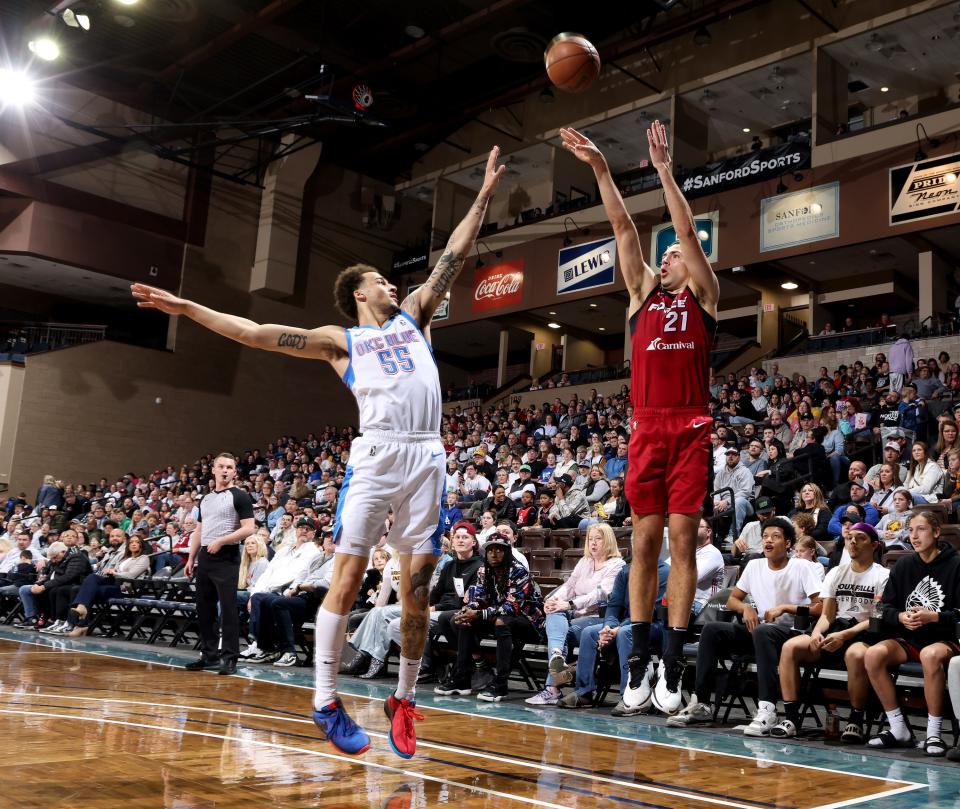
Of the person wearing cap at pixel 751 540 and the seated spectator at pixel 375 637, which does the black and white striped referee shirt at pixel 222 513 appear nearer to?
the seated spectator at pixel 375 637

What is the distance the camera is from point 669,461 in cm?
404

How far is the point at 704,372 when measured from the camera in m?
4.07

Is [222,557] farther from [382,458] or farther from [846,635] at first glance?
[846,635]

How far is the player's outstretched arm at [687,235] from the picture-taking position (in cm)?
394

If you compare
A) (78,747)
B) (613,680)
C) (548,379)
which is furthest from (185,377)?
(78,747)

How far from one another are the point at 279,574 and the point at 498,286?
51.6 ft

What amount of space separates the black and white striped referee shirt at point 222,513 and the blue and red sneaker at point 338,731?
13.8 feet

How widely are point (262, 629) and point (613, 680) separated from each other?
3.63 meters

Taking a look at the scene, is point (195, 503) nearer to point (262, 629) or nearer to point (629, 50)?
point (262, 629)

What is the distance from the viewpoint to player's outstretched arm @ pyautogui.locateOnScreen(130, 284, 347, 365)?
3.86 m

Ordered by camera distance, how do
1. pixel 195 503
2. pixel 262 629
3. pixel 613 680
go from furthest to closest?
pixel 195 503
pixel 262 629
pixel 613 680

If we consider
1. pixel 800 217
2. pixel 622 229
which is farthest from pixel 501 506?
pixel 800 217

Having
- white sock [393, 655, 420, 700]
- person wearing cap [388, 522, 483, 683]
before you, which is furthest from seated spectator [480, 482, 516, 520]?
white sock [393, 655, 420, 700]

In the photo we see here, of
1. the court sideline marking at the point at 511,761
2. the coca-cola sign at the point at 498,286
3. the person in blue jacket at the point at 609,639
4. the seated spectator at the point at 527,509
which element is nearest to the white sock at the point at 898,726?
the person in blue jacket at the point at 609,639
